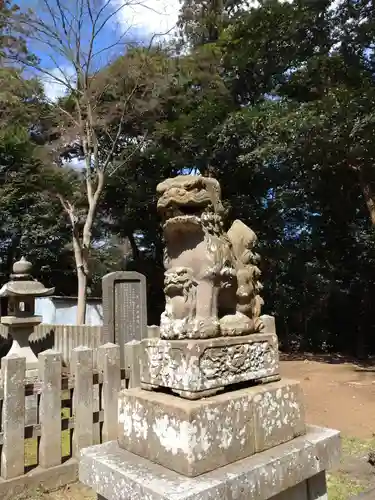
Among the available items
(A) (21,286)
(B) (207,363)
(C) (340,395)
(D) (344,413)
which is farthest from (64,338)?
(B) (207,363)

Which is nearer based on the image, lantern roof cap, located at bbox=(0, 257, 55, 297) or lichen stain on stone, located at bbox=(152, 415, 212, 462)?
lichen stain on stone, located at bbox=(152, 415, 212, 462)

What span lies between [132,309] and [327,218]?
7879 millimetres

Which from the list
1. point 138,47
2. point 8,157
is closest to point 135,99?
point 138,47

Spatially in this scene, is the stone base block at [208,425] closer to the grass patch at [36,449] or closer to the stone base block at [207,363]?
the stone base block at [207,363]

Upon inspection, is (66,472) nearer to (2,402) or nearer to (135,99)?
(2,402)

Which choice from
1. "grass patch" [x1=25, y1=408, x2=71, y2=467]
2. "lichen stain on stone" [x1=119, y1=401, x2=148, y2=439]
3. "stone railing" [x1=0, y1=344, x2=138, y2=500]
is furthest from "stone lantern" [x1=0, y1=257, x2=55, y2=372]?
"lichen stain on stone" [x1=119, y1=401, x2=148, y2=439]

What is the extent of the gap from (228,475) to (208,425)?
20 centimetres

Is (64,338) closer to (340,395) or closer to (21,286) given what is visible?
(21,286)

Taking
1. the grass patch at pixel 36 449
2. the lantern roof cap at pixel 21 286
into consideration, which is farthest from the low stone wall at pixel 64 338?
the grass patch at pixel 36 449

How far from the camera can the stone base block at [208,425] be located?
5.66 feet

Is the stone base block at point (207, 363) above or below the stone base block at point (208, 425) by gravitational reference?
above

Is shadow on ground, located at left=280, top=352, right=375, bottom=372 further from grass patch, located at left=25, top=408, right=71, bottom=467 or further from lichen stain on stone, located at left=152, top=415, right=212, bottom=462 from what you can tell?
lichen stain on stone, located at left=152, top=415, right=212, bottom=462

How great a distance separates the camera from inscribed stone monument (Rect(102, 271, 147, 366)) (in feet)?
27.9

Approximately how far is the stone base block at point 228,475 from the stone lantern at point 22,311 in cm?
703
